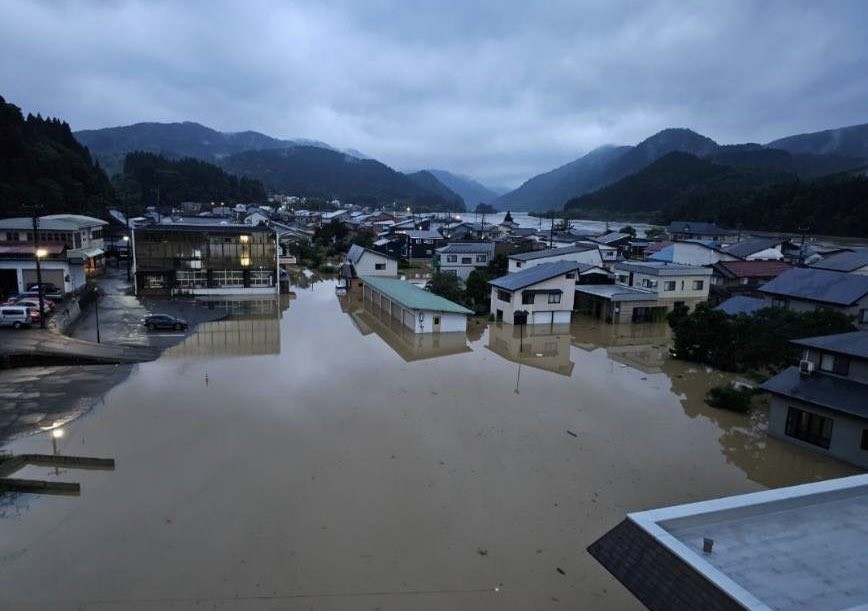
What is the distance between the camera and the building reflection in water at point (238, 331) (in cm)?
1730

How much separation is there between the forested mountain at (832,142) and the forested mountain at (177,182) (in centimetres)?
16752

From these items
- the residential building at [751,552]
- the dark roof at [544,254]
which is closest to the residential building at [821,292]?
the dark roof at [544,254]

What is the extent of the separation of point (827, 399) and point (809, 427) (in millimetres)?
992

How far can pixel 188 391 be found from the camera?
13250 millimetres

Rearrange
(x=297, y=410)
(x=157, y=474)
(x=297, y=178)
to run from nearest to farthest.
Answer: (x=157, y=474) < (x=297, y=410) < (x=297, y=178)

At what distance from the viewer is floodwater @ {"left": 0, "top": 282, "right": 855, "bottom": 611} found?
22.0 ft

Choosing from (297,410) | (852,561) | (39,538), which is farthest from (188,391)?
(852,561)

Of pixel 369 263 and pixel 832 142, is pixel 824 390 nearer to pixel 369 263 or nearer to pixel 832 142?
pixel 369 263

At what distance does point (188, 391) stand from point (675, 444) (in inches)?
465

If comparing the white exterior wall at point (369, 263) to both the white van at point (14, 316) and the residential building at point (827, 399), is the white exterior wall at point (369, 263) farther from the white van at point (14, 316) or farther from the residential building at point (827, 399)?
the residential building at point (827, 399)

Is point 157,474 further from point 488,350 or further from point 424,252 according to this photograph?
point 424,252

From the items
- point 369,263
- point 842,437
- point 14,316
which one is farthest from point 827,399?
point 369,263

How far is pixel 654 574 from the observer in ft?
15.9

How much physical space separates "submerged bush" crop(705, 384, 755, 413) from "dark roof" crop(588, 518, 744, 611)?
385 inches
